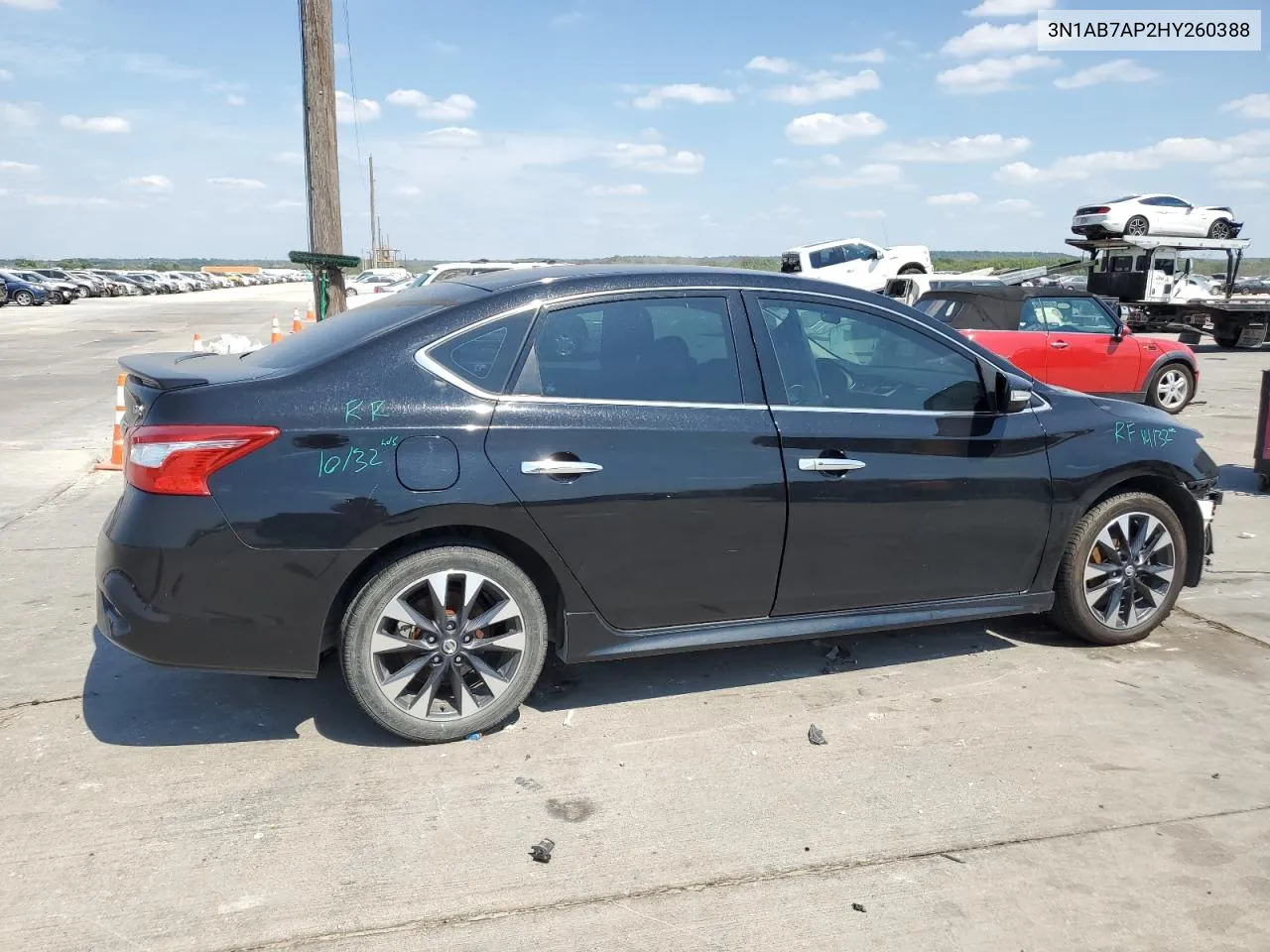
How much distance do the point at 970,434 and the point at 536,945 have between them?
278 centimetres

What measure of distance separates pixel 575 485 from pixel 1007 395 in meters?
1.99

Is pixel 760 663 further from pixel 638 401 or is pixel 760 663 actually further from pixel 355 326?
pixel 355 326

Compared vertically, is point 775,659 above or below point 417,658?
below

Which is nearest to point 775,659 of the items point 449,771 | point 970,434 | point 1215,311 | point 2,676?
point 970,434

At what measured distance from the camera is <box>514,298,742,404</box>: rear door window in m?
3.91

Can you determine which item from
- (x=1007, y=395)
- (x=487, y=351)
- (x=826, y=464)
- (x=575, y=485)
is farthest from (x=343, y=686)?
(x=1007, y=395)

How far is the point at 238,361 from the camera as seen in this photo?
420 centimetres

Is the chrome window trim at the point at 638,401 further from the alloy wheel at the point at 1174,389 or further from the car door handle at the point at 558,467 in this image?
the alloy wheel at the point at 1174,389

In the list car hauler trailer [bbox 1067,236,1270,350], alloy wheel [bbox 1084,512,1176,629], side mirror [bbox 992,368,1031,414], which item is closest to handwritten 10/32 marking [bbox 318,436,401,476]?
side mirror [bbox 992,368,1031,414]


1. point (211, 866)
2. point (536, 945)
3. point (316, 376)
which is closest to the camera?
point (536, 945)

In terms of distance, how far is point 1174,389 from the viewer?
13578mm

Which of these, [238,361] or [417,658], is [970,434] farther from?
[238,361]

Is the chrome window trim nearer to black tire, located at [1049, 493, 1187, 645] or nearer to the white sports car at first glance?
black tire, located at [1049, 493, 1187, 645]

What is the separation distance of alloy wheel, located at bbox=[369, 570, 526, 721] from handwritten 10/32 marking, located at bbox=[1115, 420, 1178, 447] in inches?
115
